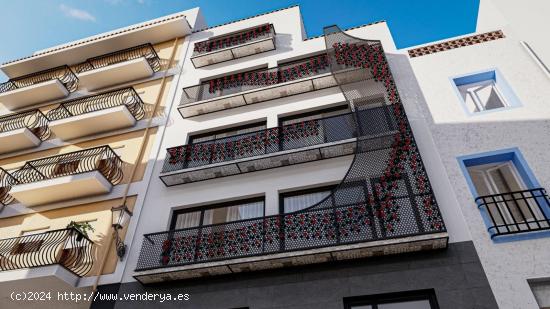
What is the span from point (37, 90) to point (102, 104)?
414cm

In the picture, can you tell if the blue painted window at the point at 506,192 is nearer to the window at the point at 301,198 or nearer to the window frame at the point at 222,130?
the window at the point at 301,198

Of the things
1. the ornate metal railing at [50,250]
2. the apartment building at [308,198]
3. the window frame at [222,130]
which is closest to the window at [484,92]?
the apartment building at [308,198]

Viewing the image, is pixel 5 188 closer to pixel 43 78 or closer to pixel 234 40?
pixel 43 78

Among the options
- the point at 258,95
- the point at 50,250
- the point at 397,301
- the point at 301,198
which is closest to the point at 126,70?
the point at 258,95

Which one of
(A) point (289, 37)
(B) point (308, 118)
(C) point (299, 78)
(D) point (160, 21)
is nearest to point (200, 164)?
(B) point (308, 118)

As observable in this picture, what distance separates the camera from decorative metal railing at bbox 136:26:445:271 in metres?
7.66

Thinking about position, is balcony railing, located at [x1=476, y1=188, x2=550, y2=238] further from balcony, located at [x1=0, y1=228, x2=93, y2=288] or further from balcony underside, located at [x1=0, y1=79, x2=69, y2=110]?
balcony underside, located at [x1=0, y1=79, x2=69, y2=110]

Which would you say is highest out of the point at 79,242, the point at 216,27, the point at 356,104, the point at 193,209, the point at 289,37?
the point at 216,27

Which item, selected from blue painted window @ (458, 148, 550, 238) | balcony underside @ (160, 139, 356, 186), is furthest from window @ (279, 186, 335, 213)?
blue painted window @ (458, 148, 550, 238)

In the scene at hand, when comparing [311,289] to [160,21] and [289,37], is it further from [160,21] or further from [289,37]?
[160,21]

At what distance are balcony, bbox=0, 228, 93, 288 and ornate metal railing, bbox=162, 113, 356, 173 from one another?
3235 millimetres

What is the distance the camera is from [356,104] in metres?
10.6

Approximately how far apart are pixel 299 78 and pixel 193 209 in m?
6.08

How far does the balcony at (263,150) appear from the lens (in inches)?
400
